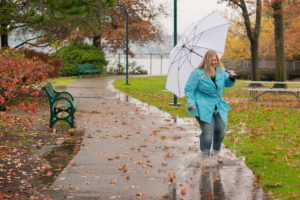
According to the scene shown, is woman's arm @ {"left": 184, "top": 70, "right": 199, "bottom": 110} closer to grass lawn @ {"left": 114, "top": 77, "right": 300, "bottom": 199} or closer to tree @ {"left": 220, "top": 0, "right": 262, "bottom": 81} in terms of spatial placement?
grass lawn @ {"left": 114, "top": 77, "right": 300, "bottom": 199}

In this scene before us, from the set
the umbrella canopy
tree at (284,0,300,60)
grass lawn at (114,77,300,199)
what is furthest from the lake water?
the umbrella canopy

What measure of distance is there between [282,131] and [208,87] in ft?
15.0

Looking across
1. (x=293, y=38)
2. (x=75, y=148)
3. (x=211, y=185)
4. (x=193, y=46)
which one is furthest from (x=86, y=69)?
(x=211, y=185)

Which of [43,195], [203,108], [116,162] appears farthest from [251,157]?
[43,195]

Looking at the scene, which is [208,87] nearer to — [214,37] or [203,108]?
[203,108]

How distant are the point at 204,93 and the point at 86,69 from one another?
3028 cm

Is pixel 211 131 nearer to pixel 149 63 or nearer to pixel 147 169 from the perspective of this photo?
pixel 147 169

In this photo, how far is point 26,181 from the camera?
278 inches

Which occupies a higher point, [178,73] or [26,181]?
[178,73]

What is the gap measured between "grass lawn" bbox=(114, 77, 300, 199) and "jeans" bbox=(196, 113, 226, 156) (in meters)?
0.61

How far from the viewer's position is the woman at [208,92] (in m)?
7.89

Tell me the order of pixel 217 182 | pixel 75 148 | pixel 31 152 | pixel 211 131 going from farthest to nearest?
pixel 75 148 → pixel 31 152 → pixel 211 131 → pixel 217 182

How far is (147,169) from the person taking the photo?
7.81m

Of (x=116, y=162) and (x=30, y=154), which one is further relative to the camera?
(x=30, y=154)
